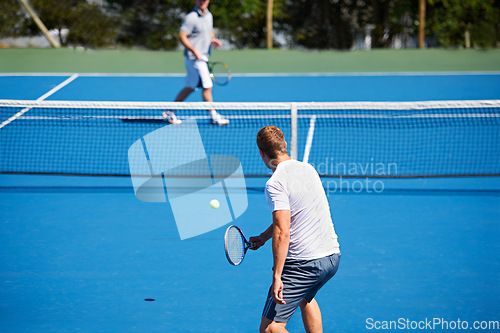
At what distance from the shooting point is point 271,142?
3.57 m

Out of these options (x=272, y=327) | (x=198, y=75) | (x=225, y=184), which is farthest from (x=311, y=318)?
(x=198, y=75)

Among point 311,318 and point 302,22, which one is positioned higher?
point 311,318

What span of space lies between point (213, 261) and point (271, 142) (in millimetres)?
2355

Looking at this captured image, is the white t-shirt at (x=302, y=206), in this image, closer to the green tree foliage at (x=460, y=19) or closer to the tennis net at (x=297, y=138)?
the tennis net at (x=297, y=138)

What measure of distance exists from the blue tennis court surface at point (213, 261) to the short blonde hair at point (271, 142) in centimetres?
150

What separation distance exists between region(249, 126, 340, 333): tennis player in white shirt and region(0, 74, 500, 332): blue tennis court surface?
0.95 meters

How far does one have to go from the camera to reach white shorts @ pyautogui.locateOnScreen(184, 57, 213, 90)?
971 cm

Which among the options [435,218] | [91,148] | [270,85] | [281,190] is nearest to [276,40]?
[270,85]

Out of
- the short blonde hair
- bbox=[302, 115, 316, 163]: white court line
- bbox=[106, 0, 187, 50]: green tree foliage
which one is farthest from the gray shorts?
bbox=[106, 0, 187, 50]: green tree foliage

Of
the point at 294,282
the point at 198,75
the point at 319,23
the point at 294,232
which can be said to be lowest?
the point at 319,23

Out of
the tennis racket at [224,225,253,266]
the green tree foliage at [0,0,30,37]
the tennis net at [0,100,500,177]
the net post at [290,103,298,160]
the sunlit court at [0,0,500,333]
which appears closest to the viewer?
the tennis racket at [224,225,253,266]

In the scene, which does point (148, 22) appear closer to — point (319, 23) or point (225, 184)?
point (319, 23)

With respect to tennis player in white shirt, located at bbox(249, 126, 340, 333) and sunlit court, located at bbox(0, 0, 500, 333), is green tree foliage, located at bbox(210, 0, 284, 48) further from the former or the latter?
tennis player in white shirt, located at bbox(249, 126, 340, 333)

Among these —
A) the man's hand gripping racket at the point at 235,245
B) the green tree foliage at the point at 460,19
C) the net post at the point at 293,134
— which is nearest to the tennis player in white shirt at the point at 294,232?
the man's hand gripping racket at the point at 235,245
